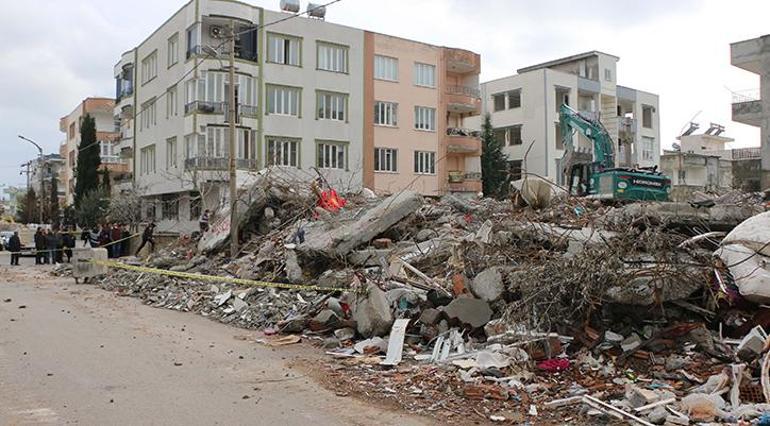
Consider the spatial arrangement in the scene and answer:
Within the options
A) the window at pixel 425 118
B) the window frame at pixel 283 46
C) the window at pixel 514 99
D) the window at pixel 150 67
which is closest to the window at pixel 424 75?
the window at pixel 425 118

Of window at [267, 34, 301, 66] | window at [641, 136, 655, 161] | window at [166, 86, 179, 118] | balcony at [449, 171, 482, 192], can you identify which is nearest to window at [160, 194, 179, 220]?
window at [166, 86, 179, 118]

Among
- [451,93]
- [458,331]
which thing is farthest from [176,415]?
[451,93]

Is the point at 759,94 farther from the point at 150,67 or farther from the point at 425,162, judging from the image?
the point at 150,67

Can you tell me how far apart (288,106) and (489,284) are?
28.6m

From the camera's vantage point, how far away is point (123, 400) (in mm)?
6184

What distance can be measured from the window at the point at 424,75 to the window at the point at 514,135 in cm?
1183

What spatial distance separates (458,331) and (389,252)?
4.38 m

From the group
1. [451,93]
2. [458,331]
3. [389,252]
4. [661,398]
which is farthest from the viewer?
[451,93]

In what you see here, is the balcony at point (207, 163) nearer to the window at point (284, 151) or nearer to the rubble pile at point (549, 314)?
the window at point (284, 151)

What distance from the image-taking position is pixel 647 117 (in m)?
59.4

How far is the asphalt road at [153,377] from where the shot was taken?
18.8 feet

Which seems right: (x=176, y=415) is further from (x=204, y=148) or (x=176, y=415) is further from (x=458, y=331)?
(x=204, y=148)

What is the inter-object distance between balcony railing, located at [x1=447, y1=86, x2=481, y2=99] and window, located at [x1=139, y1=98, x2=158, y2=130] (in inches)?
741

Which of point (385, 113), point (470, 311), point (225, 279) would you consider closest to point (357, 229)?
point (225, 279)
